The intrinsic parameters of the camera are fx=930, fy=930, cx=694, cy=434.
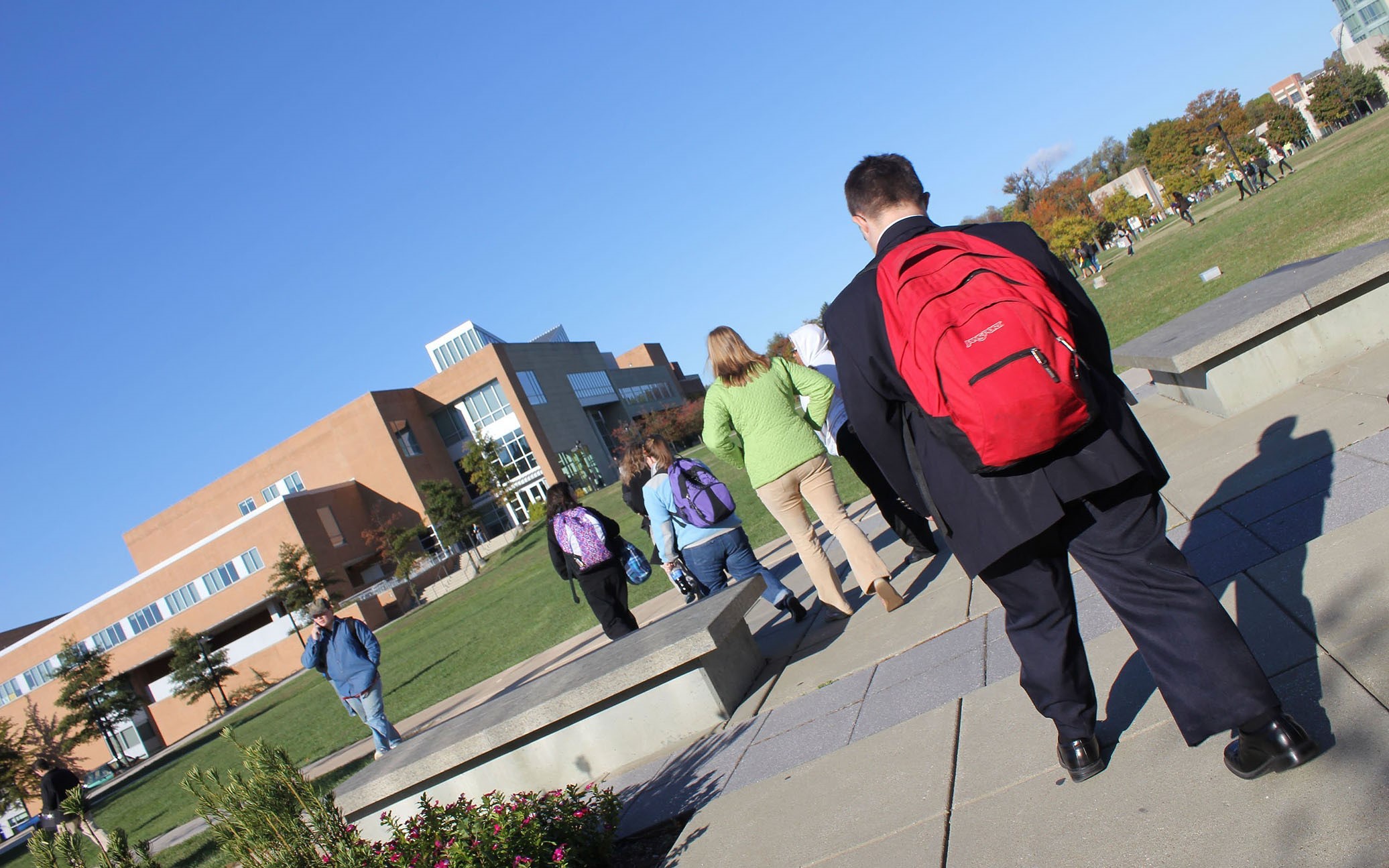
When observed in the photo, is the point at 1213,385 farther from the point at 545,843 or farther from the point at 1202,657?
the point at 545,843

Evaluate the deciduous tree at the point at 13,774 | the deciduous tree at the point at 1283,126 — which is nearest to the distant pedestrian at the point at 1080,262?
the deciduous tree at the point at 1283,126

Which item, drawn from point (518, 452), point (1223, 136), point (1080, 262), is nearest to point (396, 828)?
point (1080, 262)

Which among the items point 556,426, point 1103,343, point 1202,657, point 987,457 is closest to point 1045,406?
point 987,457

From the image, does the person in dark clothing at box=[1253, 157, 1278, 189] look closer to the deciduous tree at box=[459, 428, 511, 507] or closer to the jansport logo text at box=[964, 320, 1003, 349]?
the jansport logo text at box=[964, 320, 1003, 349]

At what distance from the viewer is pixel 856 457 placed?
234 inches

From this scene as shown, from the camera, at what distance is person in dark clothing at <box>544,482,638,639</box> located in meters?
7.20

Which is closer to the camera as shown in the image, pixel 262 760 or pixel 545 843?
pixel 545 843

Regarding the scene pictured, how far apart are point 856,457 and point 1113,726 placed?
301 cm

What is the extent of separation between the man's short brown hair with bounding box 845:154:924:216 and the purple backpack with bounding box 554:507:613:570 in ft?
14.9

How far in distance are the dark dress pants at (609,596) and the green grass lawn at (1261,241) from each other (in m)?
8.40

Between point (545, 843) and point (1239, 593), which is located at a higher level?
point (545, 843)

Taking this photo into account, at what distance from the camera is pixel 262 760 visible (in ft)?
13.2

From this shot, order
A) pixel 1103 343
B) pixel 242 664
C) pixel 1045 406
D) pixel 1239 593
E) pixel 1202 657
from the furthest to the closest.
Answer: pixel 242 664
pixel 1239 593
pixel 1103 343
pixel 1202 657
pixel 1045 406

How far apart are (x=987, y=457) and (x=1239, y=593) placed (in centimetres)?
186
